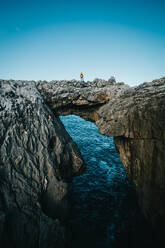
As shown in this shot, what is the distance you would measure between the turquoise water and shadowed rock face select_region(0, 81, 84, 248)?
6.42 ft

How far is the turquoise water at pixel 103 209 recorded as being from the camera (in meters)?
10.0

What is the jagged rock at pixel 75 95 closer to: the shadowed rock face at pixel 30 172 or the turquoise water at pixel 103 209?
the shadowed rock face at pixel 30 172

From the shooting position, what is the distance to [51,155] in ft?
41.4

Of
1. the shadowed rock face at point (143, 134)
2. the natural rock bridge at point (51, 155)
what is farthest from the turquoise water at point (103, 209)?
the shadowed rock face at point (143, 134)

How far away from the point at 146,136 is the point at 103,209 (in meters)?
9.29

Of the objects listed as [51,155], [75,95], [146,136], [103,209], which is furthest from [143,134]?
[75,95]

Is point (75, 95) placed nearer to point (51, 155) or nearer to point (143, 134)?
point (51, 155)

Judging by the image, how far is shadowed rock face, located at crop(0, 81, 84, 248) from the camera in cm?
797

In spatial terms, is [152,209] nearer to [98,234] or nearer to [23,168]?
[98,234]

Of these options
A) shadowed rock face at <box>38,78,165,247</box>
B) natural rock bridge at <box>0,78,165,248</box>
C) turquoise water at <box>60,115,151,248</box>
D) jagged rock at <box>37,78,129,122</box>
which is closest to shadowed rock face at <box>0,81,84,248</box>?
natural rock bridge at <box>0,78,165,248</box>

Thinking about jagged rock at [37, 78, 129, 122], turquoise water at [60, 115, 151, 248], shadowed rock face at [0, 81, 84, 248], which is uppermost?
jagged rock at [37, 78, 129, 122]

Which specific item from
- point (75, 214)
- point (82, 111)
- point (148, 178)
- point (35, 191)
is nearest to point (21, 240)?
point (35, 191)

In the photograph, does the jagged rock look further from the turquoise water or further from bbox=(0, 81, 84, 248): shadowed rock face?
the turquoise water

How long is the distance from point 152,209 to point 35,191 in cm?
911
